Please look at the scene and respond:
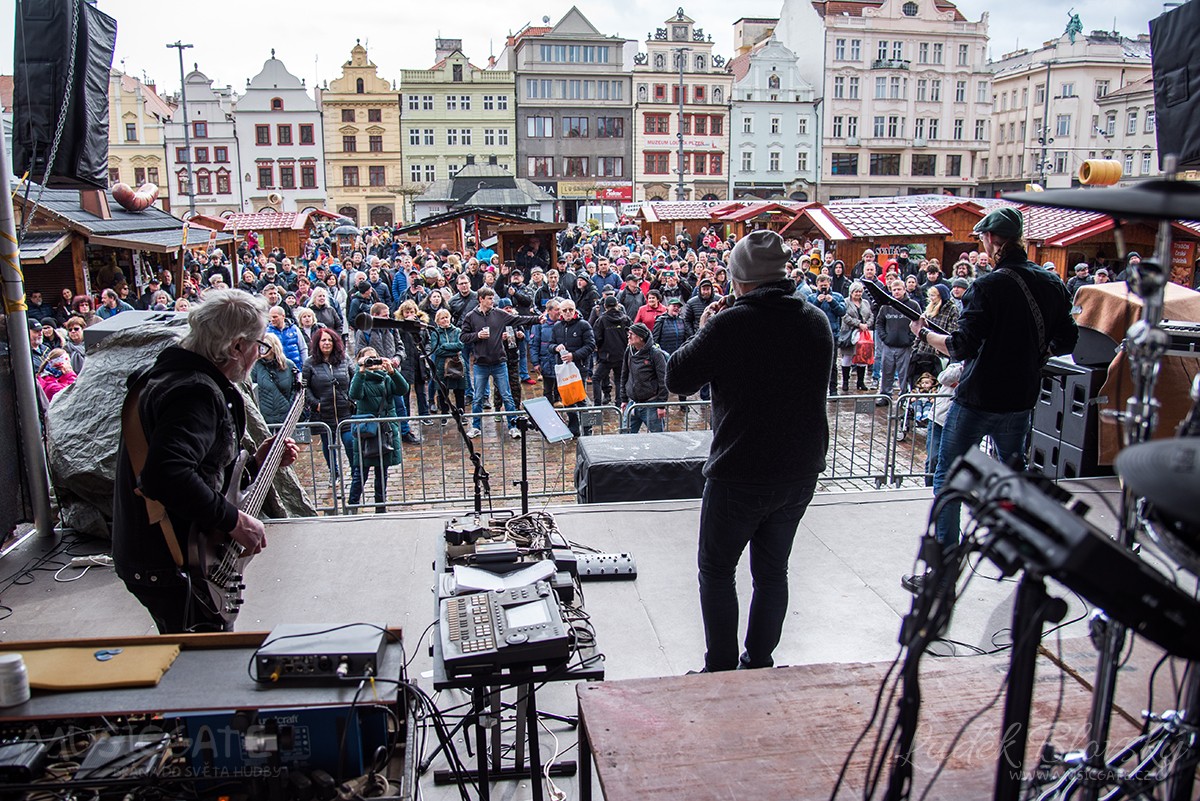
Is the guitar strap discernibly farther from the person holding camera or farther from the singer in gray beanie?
the person holding camera

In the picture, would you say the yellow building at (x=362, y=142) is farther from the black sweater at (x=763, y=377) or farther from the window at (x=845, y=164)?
the black sweater at (x=763, y=377)

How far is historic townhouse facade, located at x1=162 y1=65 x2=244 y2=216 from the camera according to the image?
55625 millimetres

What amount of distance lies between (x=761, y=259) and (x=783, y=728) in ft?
5.88

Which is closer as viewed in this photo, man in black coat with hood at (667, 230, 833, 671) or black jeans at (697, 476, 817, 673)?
man in black coat with hood at (667, 230, 833, 671)

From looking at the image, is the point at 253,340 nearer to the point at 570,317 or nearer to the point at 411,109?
the point at 570,317

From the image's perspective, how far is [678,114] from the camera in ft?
197

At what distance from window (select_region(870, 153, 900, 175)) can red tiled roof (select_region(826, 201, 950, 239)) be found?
133ft

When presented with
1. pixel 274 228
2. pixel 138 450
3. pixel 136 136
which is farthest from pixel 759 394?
pixel 136 136

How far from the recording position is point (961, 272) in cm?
1455

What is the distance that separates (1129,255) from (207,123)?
62.0m

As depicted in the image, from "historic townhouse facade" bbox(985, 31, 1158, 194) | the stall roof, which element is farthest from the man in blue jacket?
"historic townhouse facade" bbox(985, 31, 1158, 194)

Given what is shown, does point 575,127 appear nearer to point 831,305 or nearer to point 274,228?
point 274,228

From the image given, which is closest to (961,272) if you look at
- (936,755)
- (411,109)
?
(936,755)

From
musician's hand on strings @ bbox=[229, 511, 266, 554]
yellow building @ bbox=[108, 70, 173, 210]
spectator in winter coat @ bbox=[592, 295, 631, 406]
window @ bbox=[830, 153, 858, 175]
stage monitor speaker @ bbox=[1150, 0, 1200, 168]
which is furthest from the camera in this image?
window @ bbox=[830, 153, 858, 175]
